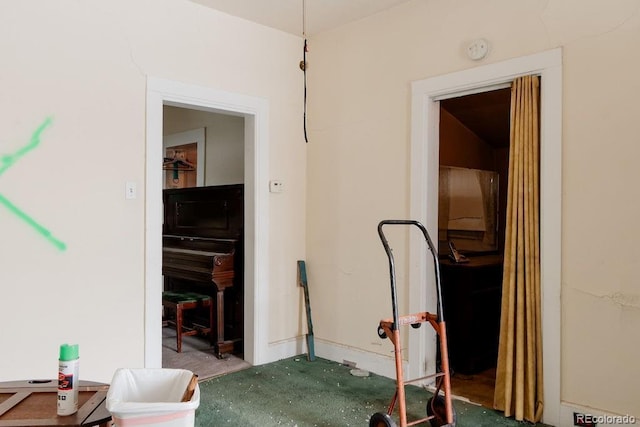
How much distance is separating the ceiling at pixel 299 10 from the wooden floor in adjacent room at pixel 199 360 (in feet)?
8.51

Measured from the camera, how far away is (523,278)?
2.79m

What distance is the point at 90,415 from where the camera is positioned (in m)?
1.54

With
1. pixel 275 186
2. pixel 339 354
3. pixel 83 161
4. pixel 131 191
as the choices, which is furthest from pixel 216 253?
pixel 83 161

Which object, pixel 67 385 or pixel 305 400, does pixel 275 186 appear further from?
pixel 67 385

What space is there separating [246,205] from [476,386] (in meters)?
2.11

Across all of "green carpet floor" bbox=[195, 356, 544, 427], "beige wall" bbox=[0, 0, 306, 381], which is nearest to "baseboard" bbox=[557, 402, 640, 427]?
"green carpet floor" bbox=[195, 356, 544, 427]

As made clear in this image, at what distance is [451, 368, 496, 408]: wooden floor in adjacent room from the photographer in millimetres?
3111

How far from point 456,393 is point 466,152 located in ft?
8.65

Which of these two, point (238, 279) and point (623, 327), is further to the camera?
point (238, 279)

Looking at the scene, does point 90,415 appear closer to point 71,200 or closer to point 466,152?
point 71,200

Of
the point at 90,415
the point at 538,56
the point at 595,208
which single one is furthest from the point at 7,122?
the point at 595,208

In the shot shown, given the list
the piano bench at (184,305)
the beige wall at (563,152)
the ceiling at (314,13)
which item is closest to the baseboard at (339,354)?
the beige wall at (563,152)

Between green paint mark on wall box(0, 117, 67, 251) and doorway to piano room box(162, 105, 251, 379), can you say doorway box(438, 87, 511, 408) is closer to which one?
doorway to piano room box(162, 105, 251, 379)

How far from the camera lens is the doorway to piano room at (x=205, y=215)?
4.06m
